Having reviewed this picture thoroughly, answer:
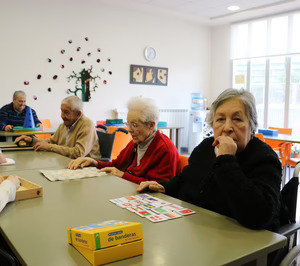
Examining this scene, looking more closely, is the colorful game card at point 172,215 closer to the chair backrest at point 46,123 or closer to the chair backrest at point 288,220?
the chair backrest at point 288,220

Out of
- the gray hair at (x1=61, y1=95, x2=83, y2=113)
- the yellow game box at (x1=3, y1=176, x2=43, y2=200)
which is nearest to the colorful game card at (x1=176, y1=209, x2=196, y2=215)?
the yellow game box at (x1=3, y1=176, x2=43, y2=200)

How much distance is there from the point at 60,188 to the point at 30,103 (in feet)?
14.8

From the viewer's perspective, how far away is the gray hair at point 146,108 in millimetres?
2223

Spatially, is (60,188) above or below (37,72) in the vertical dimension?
below

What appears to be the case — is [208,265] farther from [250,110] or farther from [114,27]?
[114,27]

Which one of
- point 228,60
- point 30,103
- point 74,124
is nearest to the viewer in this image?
point 74,124

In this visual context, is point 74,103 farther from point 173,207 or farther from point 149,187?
point 173,207

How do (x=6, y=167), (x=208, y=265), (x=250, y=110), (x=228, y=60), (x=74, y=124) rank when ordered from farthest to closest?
1. (x=228, y=60)
2. (x=74, y=124)
3. (x=6, y=167)
4. (x=250, y=110)
5. (x=208, y=265)

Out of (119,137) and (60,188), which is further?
(119,137)

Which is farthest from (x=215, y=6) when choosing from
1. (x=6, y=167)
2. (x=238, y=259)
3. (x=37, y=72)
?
(x=238, y=259)

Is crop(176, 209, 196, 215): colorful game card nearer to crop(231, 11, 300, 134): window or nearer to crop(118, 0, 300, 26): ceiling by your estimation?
crop(231, 11, 300, 134): window

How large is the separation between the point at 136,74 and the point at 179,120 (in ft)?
5.44

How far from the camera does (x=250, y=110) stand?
145cm

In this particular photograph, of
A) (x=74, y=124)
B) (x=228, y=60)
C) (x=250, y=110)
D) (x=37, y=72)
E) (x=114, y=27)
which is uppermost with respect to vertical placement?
(x=114, y=27)
